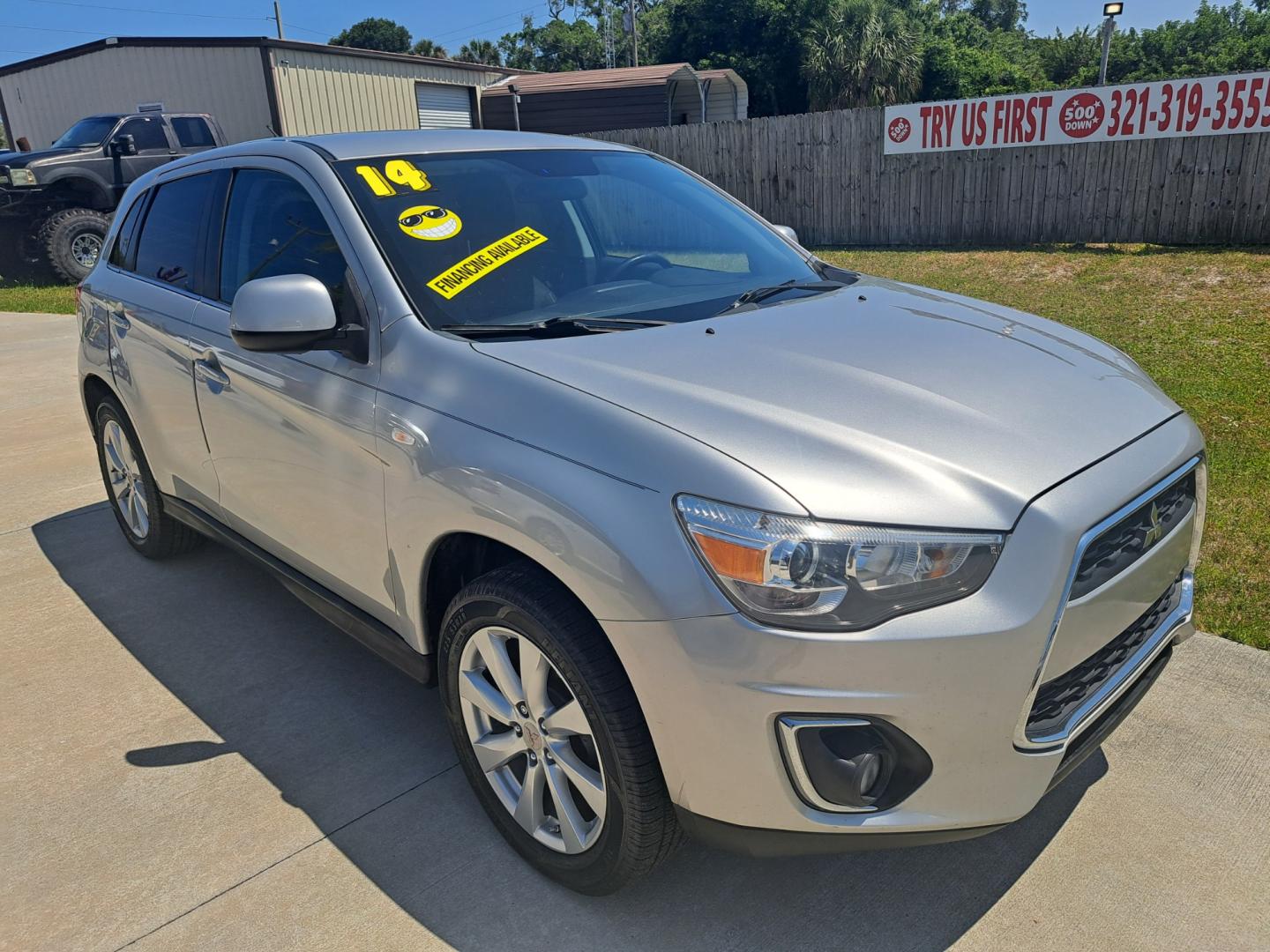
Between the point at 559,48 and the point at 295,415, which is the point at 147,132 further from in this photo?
the point at 559,48

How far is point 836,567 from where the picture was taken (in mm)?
1918

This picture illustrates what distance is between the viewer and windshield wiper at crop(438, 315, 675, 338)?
A: 2666 mm

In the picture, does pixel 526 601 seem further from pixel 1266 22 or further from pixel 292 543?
pixel 1266 22

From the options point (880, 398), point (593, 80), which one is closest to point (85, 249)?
point (880, 398)

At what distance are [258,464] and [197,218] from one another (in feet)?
3.92

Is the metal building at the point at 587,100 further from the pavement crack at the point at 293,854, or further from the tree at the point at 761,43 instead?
the pavement crack at the point at 293,854

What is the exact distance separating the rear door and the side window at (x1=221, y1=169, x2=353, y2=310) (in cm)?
23

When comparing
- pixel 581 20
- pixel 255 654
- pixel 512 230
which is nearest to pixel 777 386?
pixel 512 230

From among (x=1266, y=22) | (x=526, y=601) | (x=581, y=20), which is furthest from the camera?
(x=581, y=20)

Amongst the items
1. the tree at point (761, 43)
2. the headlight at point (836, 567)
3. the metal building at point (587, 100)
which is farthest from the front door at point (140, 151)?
the tree at point (761, 43)

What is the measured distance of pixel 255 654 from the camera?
380 cm

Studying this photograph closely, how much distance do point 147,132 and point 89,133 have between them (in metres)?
0.95

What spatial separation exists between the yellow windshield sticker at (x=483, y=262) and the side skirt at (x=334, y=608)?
1007mm

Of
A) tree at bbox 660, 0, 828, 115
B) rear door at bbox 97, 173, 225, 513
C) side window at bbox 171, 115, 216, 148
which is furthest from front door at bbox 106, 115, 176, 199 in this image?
tree at bbox 660, 0, 828, 115
